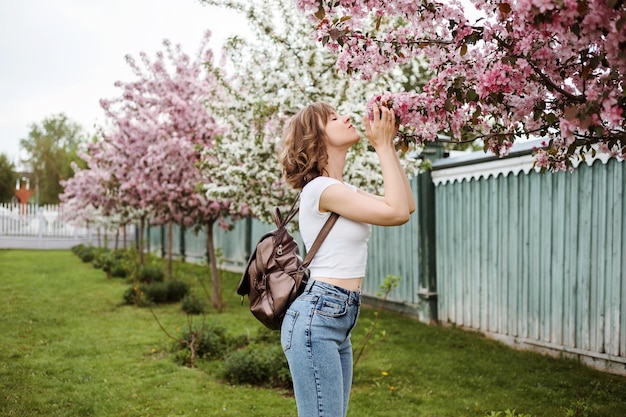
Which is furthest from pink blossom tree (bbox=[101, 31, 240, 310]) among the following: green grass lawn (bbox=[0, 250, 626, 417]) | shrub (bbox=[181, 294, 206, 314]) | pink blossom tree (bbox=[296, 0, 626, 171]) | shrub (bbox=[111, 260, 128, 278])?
pink blossom tree (bbox=[296, 0, 626, 171])

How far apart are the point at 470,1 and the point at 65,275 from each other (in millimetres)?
16258

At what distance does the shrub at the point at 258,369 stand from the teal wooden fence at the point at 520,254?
9.81 ft

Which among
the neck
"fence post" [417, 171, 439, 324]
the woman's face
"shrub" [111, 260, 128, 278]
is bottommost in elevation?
"shrub" [111, 260, 128, 278]

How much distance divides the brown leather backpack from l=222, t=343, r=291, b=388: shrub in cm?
360

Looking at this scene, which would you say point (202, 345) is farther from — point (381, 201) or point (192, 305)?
point (381, 201)

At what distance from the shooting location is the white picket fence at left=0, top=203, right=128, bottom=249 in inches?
1207

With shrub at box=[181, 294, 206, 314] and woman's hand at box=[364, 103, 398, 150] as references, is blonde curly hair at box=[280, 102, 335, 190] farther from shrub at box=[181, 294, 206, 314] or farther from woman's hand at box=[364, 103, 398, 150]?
shrub at box=[181, 294, 206, 314]

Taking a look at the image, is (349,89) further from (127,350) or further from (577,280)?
(127,350)

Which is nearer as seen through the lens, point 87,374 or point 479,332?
point 87,374

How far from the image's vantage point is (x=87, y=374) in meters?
6.34

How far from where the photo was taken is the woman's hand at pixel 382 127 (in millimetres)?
2457

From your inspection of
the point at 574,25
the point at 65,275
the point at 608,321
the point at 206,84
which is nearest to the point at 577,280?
the point at 608,321

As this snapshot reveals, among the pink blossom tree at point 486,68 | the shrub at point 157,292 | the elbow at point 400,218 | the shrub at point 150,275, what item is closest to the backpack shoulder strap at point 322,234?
the elbow at point 400,218

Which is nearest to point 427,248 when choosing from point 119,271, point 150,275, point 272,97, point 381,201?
point 272,97
